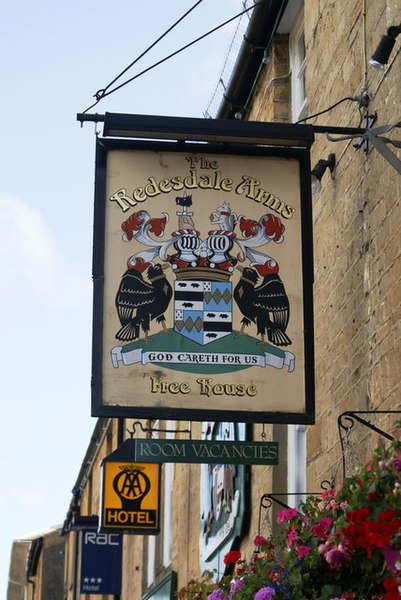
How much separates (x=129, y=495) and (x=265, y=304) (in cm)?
840

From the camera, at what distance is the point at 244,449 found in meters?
9.17

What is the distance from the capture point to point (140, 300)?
9008 millimetres

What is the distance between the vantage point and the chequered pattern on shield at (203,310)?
897cm

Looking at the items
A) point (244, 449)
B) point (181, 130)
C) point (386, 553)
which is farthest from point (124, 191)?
point (386, 553)

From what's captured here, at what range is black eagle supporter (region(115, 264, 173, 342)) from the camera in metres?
8.94

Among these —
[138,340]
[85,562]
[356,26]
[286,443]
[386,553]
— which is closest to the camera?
[386,553]

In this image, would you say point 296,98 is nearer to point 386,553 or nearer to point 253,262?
point 253,262

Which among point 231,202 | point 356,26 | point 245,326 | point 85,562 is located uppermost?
point 356,26

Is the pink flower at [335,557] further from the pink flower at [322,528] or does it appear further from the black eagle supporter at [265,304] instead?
the black eagle supporter at [265,304]

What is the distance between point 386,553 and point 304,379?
129 inches

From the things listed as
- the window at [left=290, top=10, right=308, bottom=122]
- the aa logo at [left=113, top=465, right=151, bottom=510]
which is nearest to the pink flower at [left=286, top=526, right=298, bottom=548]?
the window at [left=290, top=10, right=308, bottom=122]

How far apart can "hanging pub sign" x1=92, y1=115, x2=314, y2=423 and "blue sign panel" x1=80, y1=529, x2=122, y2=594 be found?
14109 mm

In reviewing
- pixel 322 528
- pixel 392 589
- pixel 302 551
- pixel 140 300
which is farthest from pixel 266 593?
pixel 140 300

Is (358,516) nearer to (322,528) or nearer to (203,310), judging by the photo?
(322,528)
